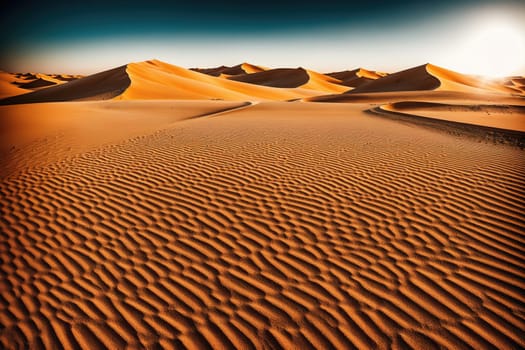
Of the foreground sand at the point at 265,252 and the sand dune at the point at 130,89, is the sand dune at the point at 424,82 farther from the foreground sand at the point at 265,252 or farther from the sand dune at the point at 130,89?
the foreground sand at the point at 265,252

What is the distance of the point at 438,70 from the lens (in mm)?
64688

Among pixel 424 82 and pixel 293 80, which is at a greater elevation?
pixel 293 80

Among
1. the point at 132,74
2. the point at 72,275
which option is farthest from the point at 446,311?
the point at 132,74

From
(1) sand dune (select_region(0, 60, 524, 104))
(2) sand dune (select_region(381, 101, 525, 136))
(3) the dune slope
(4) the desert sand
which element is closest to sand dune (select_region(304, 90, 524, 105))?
(1) sand dune (select_region(0, 60, 524, 104))

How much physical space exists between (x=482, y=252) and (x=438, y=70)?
7327cm

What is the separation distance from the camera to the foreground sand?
296cm

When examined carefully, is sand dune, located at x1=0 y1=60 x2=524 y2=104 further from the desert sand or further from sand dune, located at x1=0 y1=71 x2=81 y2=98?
the desert sand

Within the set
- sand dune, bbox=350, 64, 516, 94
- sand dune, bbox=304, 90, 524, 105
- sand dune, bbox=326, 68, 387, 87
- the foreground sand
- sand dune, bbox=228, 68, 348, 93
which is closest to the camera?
the foreground sand

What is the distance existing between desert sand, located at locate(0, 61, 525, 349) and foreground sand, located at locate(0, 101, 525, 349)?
0.02 meters

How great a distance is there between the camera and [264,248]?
416 centimetres

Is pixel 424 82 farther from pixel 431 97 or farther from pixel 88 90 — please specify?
pixel 88 90

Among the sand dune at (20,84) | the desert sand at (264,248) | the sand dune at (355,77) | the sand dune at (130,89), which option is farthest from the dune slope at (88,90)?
the sand dune at (355,77)

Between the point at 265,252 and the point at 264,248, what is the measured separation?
89mm

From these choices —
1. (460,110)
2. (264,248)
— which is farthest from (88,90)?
(264,248)
